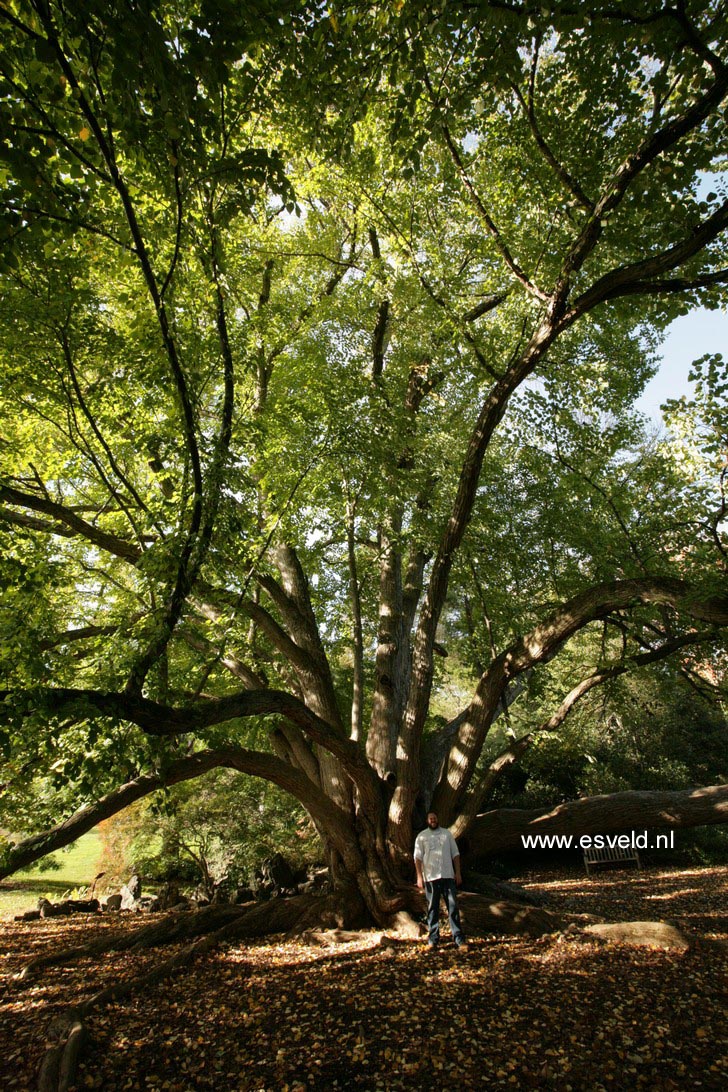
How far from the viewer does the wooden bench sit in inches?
475

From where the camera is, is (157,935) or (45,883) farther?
(45,883)

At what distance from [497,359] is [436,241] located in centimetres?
Answer: 173

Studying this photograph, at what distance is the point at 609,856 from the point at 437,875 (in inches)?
346

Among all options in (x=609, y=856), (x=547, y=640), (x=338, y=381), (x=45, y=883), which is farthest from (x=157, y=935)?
(x=45, y=883)

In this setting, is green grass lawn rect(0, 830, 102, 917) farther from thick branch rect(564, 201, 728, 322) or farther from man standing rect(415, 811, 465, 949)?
thick branch rect(564, 201, 728, 322)

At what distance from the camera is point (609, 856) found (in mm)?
12195

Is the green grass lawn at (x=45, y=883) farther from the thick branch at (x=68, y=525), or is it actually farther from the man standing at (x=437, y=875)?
the man standing at (x=437, y=875)

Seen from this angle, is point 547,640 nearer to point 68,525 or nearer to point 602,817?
point 602,817

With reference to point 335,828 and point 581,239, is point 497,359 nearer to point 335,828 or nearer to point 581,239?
Answer: point 581,239

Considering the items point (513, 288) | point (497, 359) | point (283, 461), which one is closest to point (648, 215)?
point (513, 288)

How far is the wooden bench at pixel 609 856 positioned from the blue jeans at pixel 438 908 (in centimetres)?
801

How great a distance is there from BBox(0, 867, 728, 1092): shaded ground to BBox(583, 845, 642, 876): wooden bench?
21.2 feet

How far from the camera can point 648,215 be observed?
18.1ft

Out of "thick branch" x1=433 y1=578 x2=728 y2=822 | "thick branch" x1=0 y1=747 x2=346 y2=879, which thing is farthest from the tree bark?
"thick branch" x1=0 y1=747 x2=346 y2=879
